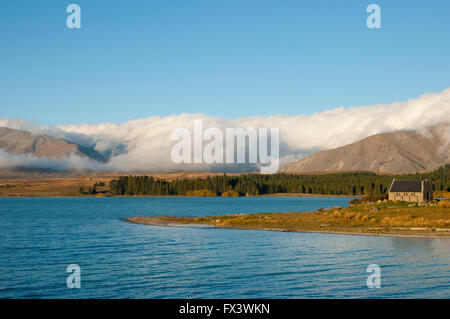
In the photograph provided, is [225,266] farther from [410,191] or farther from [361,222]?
[410,191]

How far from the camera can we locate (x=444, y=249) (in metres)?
54.2

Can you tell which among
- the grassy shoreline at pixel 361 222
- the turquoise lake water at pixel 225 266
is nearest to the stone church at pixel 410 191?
the grassy shoreline at pixel 361 222

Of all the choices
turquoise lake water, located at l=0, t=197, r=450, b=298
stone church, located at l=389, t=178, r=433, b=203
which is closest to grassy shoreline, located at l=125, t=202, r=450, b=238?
turquoise lake water, located at l=0, t=197, r=450, b=298

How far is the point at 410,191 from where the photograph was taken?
4870 inches

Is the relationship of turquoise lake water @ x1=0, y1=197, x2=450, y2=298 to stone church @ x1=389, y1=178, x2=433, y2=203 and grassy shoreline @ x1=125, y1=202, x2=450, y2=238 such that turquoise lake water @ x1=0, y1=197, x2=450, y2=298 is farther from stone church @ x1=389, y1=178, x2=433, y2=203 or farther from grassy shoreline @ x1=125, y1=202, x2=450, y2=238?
stone church @ x1=389, y1=178, x2=433, y2=203

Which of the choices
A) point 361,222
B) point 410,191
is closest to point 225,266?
point 361,222

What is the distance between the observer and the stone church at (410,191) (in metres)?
123

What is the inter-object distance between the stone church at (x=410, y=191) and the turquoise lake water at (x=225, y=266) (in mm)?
61206

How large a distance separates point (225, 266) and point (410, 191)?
91353mm

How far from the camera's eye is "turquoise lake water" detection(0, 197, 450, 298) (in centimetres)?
3491

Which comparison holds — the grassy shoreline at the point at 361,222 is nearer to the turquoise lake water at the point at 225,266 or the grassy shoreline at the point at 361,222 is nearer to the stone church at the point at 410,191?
the turquoise lake water at the point at 225,266
